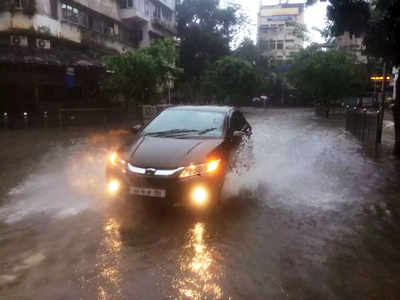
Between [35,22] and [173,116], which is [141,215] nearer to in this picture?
[173,116]

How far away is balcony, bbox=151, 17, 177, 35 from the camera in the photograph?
113 ft

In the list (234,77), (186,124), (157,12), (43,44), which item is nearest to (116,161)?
(186,124)

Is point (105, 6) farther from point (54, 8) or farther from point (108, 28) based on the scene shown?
point (54, 8)

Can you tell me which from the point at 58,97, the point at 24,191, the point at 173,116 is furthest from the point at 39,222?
the point at 58,97

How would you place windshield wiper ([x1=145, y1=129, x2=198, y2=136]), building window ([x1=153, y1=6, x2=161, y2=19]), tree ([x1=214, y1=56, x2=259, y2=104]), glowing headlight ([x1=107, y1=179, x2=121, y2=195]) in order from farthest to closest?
tree ([x1=214, y1=56, x2=259, y2=104]), building window ([x1=153, y1=6, x2=161, y2=19]), windshield wiper ([x1=145, y1=129, x2=198, y2=136]), glowing headlight ([x1=107, y1=179, x2=121, y2=195])

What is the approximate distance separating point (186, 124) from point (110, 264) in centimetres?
331

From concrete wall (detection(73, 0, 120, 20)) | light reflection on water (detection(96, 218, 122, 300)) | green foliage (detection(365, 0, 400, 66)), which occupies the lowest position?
light reflection on water (detection(96, 218, 122, 300))

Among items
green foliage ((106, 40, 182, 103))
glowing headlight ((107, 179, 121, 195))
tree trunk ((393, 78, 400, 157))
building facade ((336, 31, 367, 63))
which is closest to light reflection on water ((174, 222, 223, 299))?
glowing headlight ((107, 179, 121, 195))

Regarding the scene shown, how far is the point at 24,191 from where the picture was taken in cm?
679

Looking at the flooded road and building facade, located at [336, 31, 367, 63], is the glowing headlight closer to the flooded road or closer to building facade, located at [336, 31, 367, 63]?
the flooded road

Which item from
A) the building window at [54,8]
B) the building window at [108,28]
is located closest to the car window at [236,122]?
the building window at [54,8]

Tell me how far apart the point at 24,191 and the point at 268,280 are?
5233mm

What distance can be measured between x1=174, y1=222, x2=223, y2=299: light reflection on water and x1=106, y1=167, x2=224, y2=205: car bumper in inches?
24.4

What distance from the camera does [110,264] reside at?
3834mm
